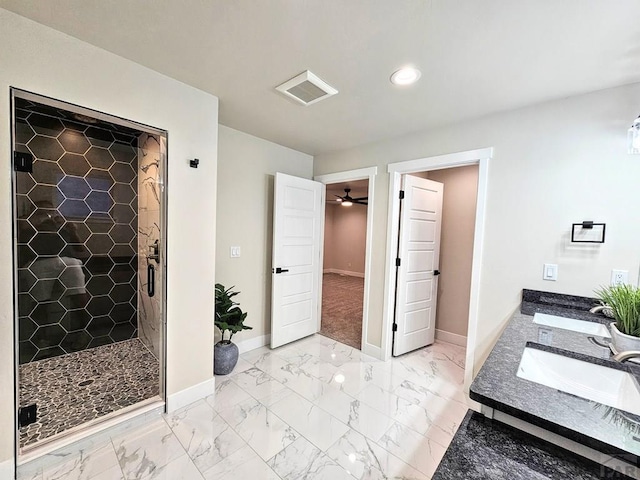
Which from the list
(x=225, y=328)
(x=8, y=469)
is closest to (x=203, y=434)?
(x=225, y=328)

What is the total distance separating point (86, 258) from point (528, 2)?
13.4 ft

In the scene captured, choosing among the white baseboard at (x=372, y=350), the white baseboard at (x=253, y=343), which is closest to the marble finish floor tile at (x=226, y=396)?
the white baseboard at (x=253, y=343)

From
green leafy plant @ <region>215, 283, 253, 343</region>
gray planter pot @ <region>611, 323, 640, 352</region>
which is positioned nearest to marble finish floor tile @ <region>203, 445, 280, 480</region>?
green leafy plant @ <region>215, 283, 253, 343</region>

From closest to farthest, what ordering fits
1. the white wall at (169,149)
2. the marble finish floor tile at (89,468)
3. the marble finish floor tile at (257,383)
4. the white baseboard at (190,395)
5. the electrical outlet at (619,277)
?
the white wall at (169,149) → the marble finish floor tile at (89,468) → the electrical outlet at (619,277) → the white baseboard at (190,395) → the marble finish floor tile at (257,383)

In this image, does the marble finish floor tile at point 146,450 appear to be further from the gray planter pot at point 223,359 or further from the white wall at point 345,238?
the white wall at point 345,238

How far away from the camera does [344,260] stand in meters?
8.94

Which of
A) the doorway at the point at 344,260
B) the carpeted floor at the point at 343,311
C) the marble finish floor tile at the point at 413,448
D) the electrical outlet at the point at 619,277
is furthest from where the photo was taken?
the doorway at the point at 344,260

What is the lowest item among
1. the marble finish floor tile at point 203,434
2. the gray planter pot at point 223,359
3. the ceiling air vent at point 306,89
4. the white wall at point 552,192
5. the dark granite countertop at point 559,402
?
the marble finish floor tile at point 203,434

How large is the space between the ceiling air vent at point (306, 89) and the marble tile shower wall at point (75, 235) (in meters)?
1.73

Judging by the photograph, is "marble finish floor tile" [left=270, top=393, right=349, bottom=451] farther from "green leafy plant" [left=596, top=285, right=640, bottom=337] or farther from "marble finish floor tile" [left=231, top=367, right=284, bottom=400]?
"green leafy plant" [left=596, top=285, right=640, bottom=337]

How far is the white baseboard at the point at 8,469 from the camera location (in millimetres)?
1434

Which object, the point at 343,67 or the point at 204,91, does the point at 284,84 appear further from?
the point at 204,91

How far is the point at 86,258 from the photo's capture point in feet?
9.70

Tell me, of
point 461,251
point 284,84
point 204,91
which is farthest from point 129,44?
point 461,251
